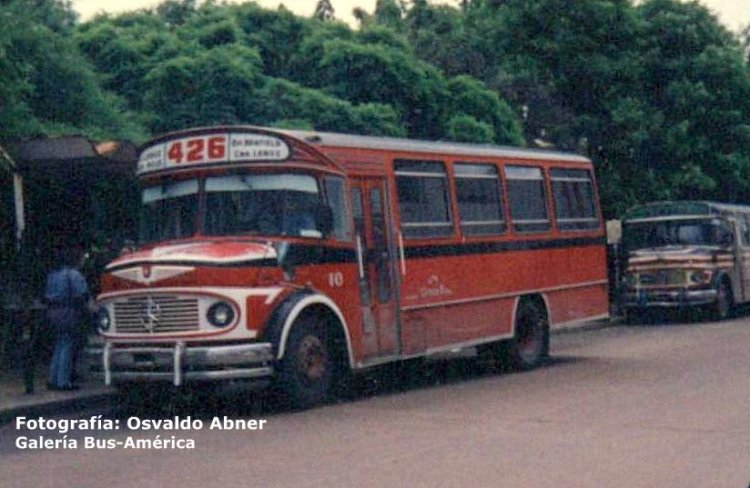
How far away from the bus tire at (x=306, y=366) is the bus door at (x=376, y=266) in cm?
80

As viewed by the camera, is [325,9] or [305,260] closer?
[305,260]

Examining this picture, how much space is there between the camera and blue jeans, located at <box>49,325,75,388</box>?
15.7m

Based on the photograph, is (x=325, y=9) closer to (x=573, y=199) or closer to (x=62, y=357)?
(x=573, y=199)

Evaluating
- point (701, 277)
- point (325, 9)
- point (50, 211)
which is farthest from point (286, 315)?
point (325, 9)

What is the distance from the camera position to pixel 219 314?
1334cm

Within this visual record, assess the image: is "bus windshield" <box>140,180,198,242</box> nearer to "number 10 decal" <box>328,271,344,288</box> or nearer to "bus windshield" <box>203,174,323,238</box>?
"bus windshield" <box>203,174,323,238</box>

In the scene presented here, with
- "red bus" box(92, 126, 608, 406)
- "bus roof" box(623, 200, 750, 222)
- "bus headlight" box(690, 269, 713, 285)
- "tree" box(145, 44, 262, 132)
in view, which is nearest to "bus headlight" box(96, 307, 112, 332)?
"red bus" box(92, 126, 608, 406)

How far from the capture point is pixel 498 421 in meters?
12.7

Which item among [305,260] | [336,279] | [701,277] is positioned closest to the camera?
[305,260]

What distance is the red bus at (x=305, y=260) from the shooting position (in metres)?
13.4

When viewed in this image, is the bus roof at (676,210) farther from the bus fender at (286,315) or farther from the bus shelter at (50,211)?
the bus fender at (286,315)

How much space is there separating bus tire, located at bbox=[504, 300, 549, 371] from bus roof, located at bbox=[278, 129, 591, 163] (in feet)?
6.90

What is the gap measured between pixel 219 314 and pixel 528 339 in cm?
666

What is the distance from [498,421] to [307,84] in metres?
23.3
